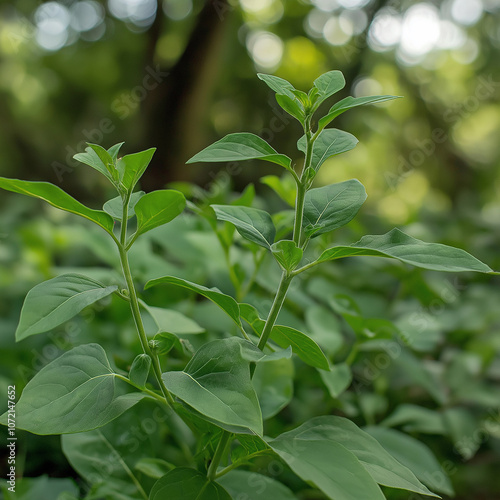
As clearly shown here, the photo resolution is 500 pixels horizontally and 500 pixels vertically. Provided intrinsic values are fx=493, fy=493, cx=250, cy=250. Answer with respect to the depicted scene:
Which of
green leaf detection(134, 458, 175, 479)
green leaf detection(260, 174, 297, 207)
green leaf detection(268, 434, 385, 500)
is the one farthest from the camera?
green leaf detection(260, 174, 297, 207)

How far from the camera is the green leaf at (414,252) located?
393 mm

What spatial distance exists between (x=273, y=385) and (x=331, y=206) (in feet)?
0.93

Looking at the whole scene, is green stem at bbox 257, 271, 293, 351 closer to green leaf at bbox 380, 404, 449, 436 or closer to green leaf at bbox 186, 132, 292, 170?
green leaf at bbox 186, 132, 292, 170

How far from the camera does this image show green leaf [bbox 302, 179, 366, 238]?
18.2 inches

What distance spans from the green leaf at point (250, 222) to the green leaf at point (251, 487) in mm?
262

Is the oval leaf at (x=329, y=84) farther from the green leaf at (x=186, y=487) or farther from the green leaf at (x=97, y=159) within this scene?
the green leaf at (x=186, y=487)

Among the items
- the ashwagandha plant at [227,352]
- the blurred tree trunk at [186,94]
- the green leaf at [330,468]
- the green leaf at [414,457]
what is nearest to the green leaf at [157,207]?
the ashwagandha plant at [227,352]

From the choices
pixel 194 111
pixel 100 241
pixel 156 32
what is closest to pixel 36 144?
pixel 156 32

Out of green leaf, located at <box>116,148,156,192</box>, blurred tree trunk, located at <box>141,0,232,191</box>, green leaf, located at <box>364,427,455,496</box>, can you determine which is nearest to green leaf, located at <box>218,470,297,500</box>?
green leaf, located at <box>364,427,455,496</box>

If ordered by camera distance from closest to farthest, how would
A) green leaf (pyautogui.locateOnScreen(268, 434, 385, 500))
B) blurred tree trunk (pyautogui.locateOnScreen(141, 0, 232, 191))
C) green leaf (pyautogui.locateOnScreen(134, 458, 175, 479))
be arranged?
green leaf (pyautogui.locateOnScreen(268, 434, 385, 500)), green leaf (pyautogui.locateOnScreen(134, 458, 175, 479)), blurred tree trunk (pyautogui.locateOnScreen(141, 0, 232, 191))

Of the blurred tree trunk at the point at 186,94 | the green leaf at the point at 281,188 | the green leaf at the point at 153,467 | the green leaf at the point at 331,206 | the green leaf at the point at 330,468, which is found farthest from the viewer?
the blurred tree trunk at the point at 186,94

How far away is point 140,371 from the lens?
1.42ft

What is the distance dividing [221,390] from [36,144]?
4.01m

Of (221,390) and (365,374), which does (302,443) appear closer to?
(221,390)
